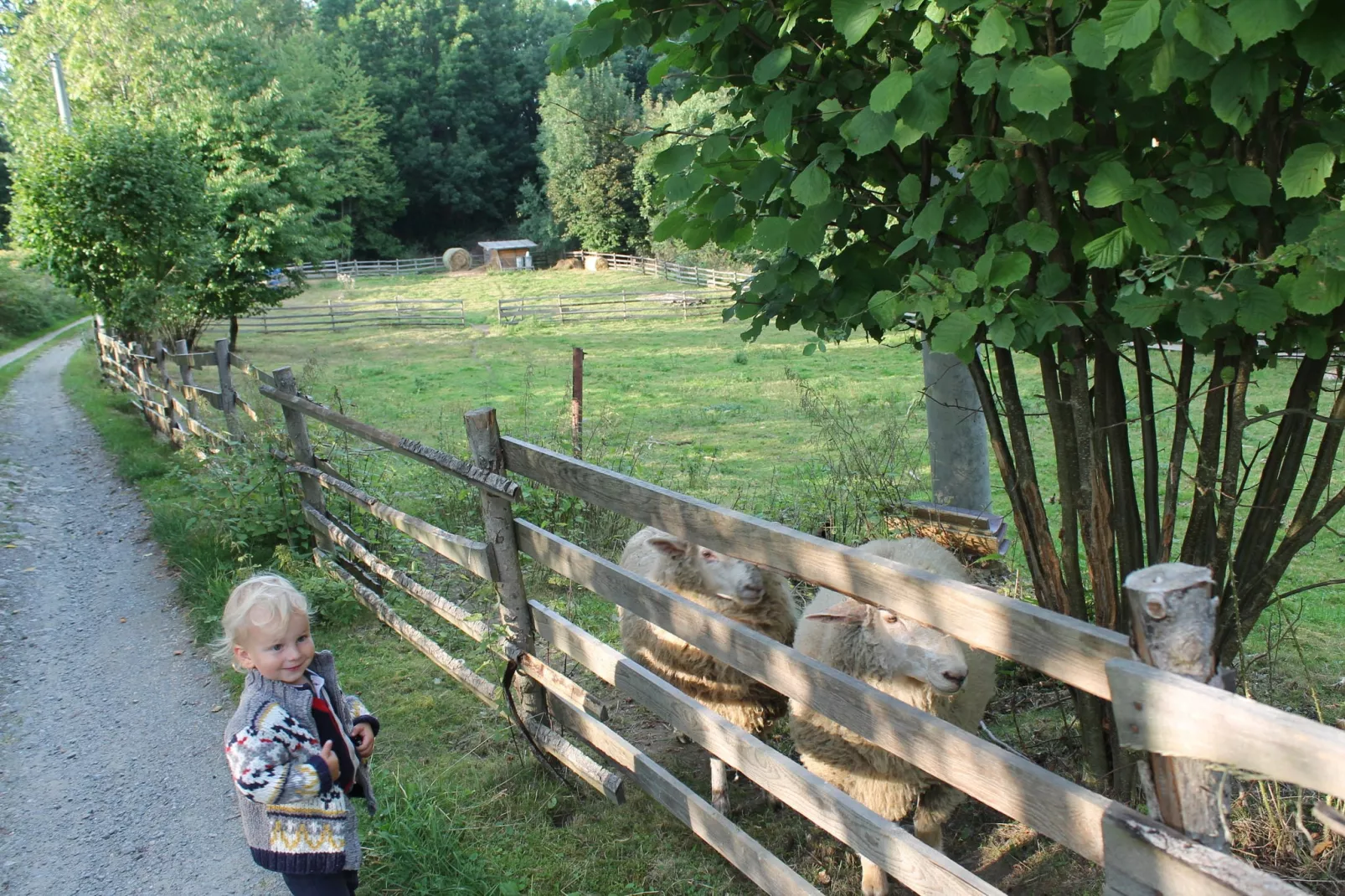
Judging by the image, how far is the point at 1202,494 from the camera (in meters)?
2.74

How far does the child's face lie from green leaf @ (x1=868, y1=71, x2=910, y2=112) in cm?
208

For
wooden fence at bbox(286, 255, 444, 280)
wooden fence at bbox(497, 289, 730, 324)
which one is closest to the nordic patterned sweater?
wooden fence at bbox(497, 289, 730, 324)

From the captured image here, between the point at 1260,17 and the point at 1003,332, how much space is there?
34.7 inches

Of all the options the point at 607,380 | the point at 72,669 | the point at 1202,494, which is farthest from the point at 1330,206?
the point at 607,380

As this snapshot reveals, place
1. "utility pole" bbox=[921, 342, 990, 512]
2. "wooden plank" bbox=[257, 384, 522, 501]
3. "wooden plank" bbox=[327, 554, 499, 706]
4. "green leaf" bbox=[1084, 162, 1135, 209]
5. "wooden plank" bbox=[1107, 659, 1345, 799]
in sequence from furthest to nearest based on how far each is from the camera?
"utility pole" bbox=[921, 342, 990, 512]
"wooden plank" bbox=[327, 554, 499, 706]
"wooden plank" bbox=[257, 384, 522, 501]
"green leaf" bbox=[1084, 162, 1135, 209]
"wooden plank" bbox=[1107, 659, 1345, 799]

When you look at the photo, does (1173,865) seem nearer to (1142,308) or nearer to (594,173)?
(1142,308)

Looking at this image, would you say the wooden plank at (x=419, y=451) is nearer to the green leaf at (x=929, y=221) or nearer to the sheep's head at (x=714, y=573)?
the sheep's head at (x=714, y=573)

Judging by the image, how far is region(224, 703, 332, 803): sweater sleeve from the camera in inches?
100.0

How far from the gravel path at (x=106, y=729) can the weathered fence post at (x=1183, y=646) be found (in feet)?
10.7

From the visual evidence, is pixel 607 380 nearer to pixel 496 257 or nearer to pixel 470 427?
pixel 470 427

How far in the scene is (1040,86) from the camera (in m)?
2.04

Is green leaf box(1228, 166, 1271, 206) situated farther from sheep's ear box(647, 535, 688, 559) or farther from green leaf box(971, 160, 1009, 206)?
sheep's ear box(647, 535, 688, 559)

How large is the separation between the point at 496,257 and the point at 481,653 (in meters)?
52.7

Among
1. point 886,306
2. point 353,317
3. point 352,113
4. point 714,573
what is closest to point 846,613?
point 714,573
